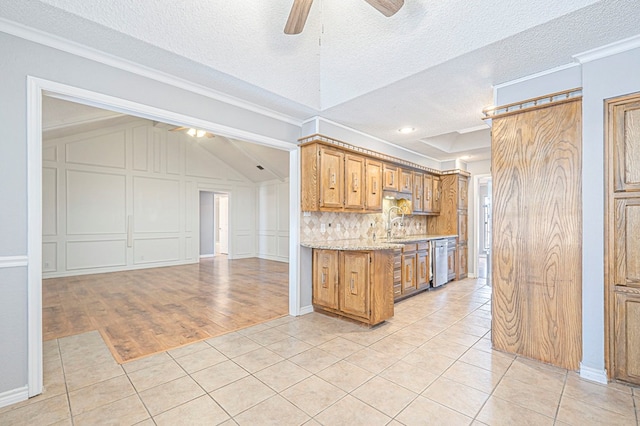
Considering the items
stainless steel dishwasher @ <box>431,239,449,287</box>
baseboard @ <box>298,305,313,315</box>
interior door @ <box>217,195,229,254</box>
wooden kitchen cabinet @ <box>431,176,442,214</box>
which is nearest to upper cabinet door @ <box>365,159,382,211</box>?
stainless steel dishwasher @ <box>431,239,449,287</box>

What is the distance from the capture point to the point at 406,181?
17.7ft

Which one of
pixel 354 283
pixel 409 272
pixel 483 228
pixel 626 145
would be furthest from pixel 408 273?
pixel 483 228

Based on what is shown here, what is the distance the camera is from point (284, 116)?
3.75 m

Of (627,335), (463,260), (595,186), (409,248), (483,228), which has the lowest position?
(463,260)

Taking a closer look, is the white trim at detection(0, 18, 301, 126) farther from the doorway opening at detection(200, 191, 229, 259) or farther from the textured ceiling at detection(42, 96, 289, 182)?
the doorway opening at detection(200, 191, 229, 259)

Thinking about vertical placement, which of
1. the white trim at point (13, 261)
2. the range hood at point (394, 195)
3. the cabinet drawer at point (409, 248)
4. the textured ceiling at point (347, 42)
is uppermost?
the textured ceiling at point (347, 42)

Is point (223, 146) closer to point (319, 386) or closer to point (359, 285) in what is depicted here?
point (359, 285)

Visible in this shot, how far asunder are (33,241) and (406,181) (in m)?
4.99

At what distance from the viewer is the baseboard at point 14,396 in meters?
1.94

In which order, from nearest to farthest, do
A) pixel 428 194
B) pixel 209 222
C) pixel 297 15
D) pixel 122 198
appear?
pixel 297 15, pixel 428 194, pixel 122 198, pixel 209 222

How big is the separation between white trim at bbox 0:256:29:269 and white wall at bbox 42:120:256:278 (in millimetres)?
5259

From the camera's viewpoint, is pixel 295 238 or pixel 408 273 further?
pixel 408 273

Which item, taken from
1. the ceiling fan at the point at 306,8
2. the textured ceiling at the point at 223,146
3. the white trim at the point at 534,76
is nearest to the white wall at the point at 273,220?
the textured ceiling at the point at 223,146

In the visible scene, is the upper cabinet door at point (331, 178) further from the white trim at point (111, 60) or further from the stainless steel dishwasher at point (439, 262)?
the stainless steel dishwasher at point (439, 262)
